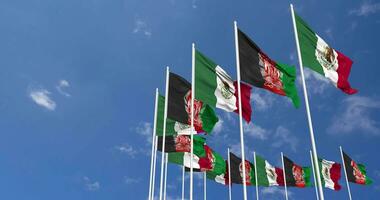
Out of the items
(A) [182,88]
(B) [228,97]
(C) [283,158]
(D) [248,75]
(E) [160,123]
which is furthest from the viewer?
(C) [283,158]

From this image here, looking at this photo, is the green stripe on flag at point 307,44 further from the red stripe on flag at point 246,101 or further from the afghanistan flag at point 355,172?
the afghanistan flag at point 355,172

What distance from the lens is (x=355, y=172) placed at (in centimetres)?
3822

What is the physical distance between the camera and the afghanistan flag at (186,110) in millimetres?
20281

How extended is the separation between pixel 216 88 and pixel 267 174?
21795 millimetres

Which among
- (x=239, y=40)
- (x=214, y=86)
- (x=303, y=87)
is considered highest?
(x=239, y=40)

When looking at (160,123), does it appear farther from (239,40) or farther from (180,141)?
(239,40)

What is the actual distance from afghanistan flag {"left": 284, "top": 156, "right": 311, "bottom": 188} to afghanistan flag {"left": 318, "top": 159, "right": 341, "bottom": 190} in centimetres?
237

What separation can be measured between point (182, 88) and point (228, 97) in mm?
3947

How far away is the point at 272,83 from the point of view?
53.5 feet

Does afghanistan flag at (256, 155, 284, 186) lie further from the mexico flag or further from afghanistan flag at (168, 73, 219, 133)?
afghanistan flag at (168, 73, 219, 133)

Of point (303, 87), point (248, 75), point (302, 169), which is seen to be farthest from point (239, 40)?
point (302, 169)

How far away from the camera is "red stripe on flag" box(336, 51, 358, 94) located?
16.5 meters

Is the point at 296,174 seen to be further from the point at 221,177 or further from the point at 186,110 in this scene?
the point at 186,110

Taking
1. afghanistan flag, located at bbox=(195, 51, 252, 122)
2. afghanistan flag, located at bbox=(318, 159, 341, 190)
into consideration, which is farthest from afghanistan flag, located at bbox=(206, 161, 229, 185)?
afghanistan flag, located at bbox=(195, 51, 252, 122)
